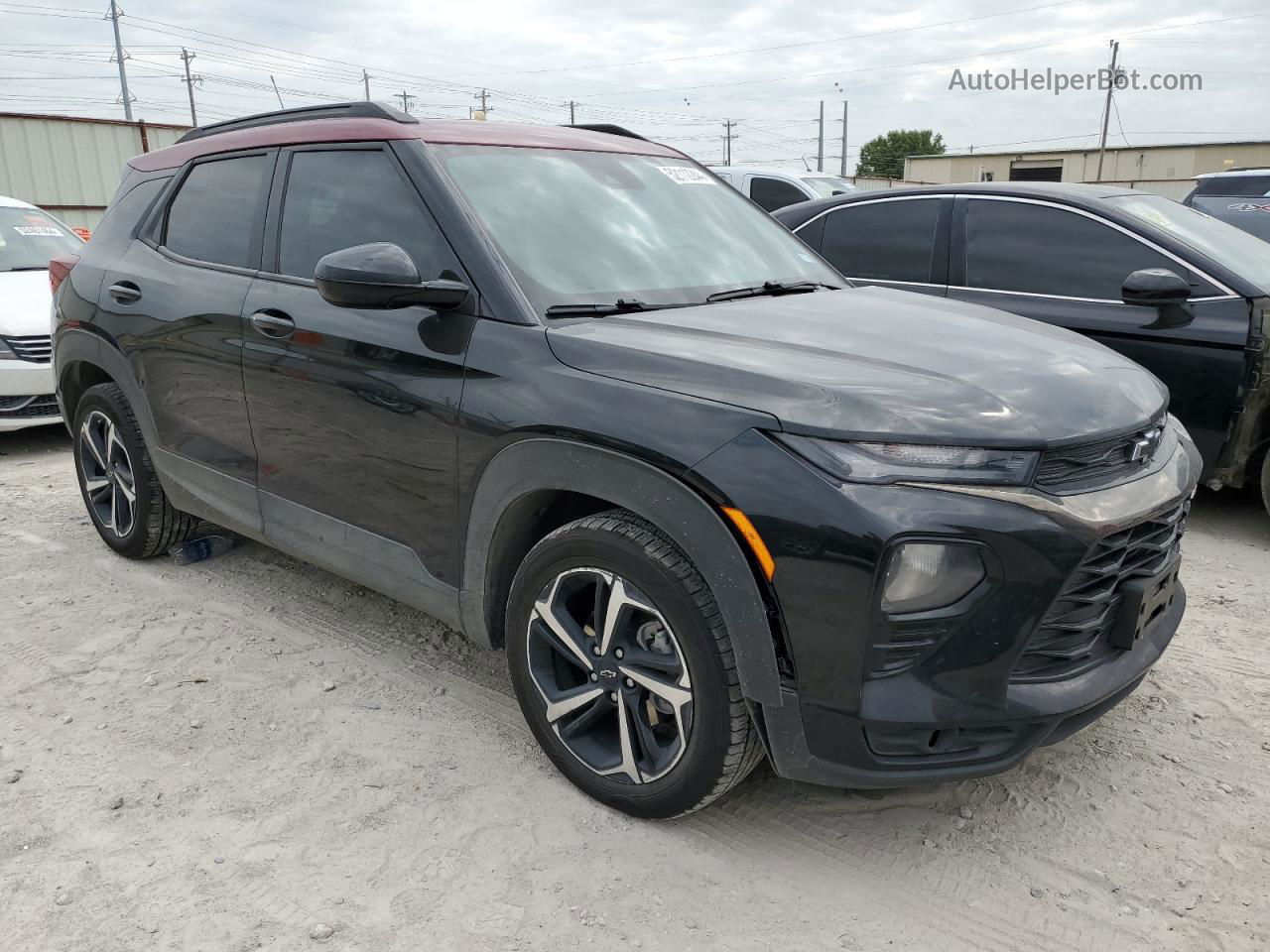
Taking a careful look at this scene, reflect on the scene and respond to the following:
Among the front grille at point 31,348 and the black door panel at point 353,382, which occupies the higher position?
the black door panel at point 353,382

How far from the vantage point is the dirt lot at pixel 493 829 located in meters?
2.30

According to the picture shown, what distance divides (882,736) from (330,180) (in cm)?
251

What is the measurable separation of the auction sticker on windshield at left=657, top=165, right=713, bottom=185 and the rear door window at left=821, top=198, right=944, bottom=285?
7.22ft

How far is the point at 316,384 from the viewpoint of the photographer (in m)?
3.18

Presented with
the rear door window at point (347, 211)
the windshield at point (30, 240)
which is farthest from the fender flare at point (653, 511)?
the windshield at point (30, 240)

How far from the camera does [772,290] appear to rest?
10.8 ft

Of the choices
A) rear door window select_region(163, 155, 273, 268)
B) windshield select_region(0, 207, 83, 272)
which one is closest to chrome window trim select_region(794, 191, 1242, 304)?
rear door window select_region(163, 155, 273, 268)

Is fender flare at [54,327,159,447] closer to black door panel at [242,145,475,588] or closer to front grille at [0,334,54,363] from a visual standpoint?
black door panel at [242,145,475,588]

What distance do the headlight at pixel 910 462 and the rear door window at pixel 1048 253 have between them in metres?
3.36

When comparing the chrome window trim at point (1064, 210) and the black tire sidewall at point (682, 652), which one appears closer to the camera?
the black tire sidewall at point (682, 652)

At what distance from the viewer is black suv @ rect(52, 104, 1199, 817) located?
2156 millimetres

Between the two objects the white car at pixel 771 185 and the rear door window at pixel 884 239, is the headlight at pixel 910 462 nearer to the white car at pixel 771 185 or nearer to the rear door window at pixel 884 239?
the rear door window at pixel 884 239

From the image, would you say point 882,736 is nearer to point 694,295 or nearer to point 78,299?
point 694,295

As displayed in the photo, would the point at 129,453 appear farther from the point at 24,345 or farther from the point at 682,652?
the point at 24,345
